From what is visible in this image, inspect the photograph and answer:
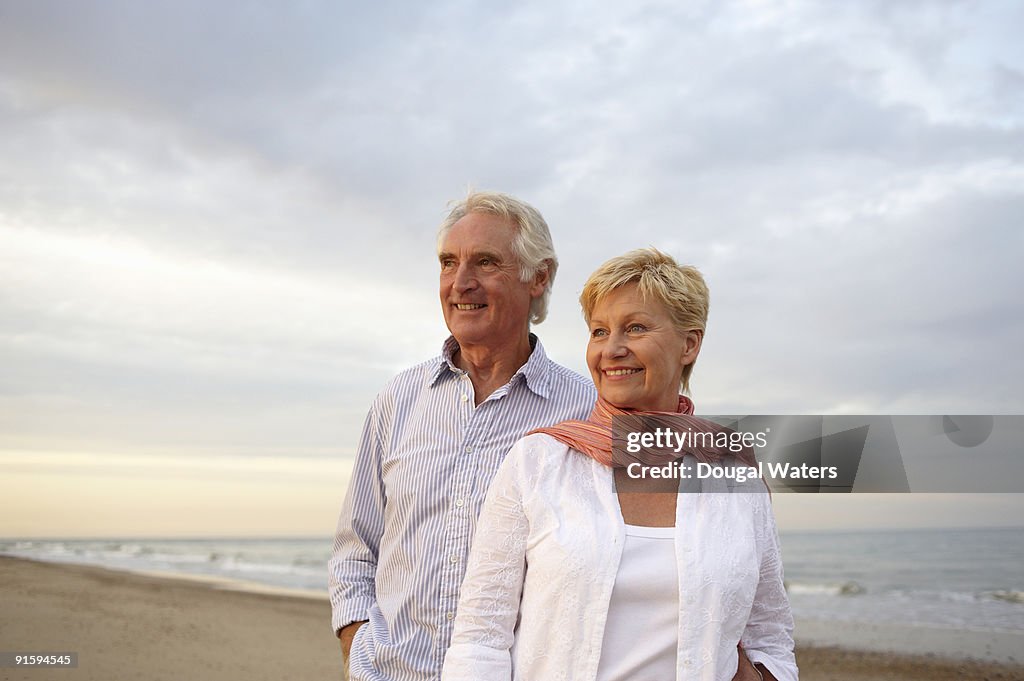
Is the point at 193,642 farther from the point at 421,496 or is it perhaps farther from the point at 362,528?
the point at 421,496

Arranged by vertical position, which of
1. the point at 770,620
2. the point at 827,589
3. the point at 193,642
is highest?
the point at 770,620

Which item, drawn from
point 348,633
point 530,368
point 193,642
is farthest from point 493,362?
point 193,642

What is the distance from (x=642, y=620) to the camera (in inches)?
77.5

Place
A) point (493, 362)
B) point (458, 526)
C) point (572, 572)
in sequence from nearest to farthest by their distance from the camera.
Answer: point (572, 572), point (458, 526), point (493, 362)

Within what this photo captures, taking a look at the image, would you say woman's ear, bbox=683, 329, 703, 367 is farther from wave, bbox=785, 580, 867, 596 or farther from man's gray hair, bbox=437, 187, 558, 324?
wave, bbox=785, 580, 867, 596

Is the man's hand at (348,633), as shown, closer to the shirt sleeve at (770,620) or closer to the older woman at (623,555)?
the older woman at (623,555)

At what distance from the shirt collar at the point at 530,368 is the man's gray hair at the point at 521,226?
0.54ft

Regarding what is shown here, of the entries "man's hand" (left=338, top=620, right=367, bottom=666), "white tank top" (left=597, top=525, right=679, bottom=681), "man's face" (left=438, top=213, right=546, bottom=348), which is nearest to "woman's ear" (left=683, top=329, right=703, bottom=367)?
"white tank top" (left=597, top=525, right=679, bottom=681)

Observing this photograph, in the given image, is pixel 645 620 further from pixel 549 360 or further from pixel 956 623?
pixel 956 623

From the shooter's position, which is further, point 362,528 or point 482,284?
point 362,528

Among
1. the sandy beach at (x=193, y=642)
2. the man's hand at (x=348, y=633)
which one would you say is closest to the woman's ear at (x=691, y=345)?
the man's hand at (x=348, y=633)

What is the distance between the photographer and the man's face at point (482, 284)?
2.77m

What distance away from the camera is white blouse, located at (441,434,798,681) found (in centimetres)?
193

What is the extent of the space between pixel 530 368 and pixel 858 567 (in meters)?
20.0
